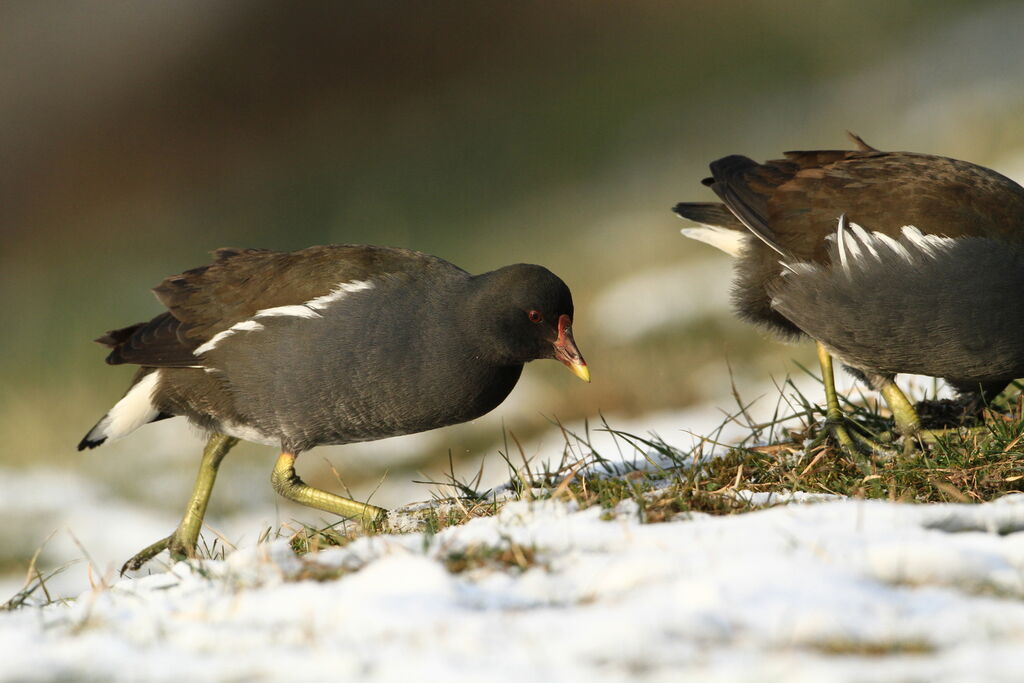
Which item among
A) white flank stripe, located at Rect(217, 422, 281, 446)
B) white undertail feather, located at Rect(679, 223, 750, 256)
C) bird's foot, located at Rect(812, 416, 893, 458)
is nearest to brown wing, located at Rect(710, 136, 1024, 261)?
white undertail feather, located at Rect(679, 223, 750, 256)

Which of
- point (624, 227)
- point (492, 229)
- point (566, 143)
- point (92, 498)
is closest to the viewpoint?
point (92, 498)

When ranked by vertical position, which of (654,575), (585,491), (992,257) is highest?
(992,257)

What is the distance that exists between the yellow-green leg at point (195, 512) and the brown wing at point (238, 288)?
566mm

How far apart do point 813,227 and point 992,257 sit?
0.80 meters

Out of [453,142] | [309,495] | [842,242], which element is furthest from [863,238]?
[453,142]

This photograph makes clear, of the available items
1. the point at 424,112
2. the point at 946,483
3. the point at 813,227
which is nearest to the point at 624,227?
the point at 424,112

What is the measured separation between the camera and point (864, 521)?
3162mm

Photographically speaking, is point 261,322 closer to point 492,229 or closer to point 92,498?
point 92,498

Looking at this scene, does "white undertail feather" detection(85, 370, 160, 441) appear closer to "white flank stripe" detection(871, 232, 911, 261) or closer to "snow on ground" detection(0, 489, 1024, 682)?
"snow on ground" detection(0, 489, 1024, 682)

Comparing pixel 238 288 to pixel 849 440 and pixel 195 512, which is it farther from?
pixel 849 440

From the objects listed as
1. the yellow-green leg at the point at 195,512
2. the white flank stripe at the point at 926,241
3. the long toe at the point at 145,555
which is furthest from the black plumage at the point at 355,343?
the white flank stripe at the point at 926,241

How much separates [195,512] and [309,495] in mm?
768

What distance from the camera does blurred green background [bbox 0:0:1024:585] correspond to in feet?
38.7

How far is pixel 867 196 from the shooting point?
5.04 metres
